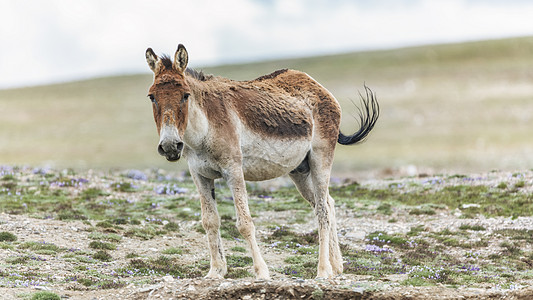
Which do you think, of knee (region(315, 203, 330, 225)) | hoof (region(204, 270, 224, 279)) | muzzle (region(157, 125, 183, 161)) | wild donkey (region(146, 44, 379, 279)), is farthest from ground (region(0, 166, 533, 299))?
muzzle (region(157, 125, 183, 161))

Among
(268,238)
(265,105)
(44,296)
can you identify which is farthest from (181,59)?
(268,238)

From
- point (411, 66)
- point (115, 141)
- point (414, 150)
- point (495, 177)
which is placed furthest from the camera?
point (411, 66)

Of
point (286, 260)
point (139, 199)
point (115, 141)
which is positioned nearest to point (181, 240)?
point (286, 260)

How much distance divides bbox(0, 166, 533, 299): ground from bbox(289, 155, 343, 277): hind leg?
2.04 feet

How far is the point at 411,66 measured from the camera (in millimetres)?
135000

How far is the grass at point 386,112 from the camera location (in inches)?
2800

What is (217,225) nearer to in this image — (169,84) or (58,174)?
(169,84)

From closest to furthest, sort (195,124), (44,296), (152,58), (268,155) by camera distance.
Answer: (152,58)
(195,124)
(44,296)
(268,155)

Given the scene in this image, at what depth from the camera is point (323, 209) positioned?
47.4 ft

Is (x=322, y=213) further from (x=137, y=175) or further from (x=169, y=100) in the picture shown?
(x=137, y=175)

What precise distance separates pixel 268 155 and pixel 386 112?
Result: 88.7 metres

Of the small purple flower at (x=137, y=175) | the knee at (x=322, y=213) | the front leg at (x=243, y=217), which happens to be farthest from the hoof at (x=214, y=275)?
the small purple flower at (x=137, y=175)

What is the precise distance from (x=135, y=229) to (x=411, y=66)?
401ft

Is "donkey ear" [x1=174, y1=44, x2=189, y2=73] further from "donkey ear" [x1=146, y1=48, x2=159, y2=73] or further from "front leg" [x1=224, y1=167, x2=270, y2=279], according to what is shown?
"front leg" [x1=224, y1=167, x2=270, y2=279]
